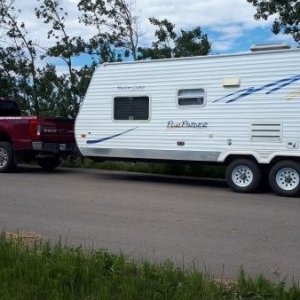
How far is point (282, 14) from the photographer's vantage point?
19.2m

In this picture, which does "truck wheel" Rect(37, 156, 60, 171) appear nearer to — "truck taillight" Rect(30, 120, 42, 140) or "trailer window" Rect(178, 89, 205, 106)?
"truck taillight" Rect(30, 120, 42, 140)

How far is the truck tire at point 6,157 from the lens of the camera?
1706 centimetres

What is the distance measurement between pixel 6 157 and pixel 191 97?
6.27m

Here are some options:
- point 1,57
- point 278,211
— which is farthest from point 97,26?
point 278,211

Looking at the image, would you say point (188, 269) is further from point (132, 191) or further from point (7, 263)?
point (132, 191)

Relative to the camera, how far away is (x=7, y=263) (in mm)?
5621

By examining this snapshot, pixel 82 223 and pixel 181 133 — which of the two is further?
pixel 181 133

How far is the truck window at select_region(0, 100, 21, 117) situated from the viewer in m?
18.8

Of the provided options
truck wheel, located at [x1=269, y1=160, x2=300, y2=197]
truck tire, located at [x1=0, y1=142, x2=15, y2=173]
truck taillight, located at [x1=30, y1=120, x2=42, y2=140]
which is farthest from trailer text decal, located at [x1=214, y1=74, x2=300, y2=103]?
truck tire, located at [x1=0, y1=142, x2=15, y2=173]

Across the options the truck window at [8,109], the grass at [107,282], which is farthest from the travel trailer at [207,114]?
the grass at [107,282]

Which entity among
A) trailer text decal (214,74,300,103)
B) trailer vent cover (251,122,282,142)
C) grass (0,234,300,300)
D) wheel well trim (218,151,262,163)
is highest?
trailer text decal (214,74,300,103)

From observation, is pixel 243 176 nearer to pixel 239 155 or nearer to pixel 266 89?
pixel 239 155

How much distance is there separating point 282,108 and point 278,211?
10.2 feet

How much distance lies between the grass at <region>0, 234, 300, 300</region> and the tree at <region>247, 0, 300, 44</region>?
15.0 meters
